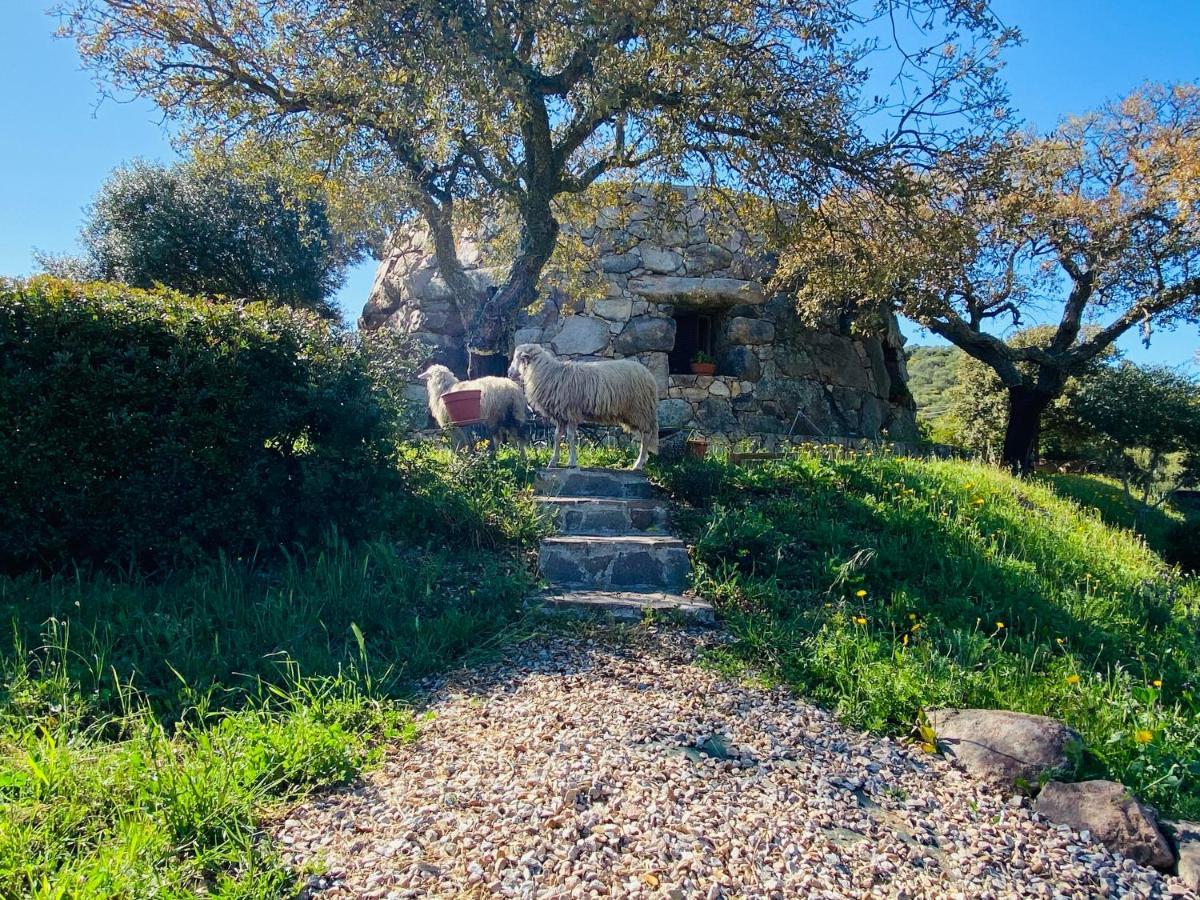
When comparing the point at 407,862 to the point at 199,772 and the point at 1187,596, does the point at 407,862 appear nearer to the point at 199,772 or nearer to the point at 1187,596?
the point at 199,772

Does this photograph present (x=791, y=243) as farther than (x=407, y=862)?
Yes

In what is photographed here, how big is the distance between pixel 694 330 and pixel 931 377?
19394 mm

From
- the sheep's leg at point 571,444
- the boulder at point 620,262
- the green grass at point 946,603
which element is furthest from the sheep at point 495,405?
the boulder at point 620,262

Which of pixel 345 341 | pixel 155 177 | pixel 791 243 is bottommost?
pixel 345 341

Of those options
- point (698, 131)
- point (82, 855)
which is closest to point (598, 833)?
point (82, 855)

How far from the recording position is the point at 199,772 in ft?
8.59

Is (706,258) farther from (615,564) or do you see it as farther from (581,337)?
(615,564)

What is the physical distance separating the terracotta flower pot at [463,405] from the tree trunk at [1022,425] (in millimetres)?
11299

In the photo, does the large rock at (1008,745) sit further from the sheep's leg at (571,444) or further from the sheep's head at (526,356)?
the sheep's head at (526,356)

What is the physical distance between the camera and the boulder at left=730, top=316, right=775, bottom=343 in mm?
14250

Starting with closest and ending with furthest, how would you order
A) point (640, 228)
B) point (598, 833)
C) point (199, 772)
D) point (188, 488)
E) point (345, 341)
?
point (598, 833) < point (199, 772) < point (188, 488) < point (345, 341) < point (640, 228)

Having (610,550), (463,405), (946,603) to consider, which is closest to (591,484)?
(610,550)

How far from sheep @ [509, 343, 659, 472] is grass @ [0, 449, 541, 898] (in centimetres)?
155

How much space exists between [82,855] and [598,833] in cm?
164
